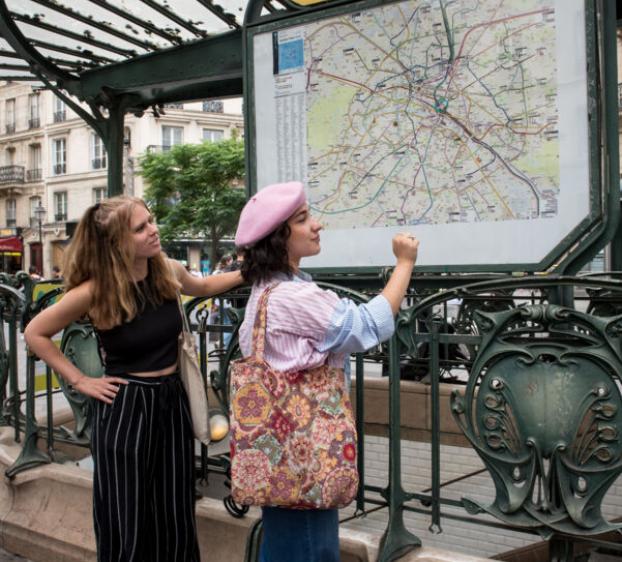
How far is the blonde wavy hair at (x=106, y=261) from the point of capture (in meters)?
2.46

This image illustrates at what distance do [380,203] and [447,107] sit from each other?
652 millimetres

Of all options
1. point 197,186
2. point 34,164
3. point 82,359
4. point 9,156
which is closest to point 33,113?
point 34,164

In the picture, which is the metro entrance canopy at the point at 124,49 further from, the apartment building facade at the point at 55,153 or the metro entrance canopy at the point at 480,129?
the apartment building facade at the point at 55,153

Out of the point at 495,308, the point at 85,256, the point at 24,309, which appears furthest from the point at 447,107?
the point at 24,309

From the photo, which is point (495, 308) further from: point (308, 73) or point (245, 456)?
point (245, 456)

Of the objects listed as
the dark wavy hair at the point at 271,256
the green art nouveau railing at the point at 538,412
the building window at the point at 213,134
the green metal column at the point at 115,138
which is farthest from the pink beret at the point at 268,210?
the building window at the point at 213,134

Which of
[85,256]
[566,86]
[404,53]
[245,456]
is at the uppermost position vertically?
[404,53]

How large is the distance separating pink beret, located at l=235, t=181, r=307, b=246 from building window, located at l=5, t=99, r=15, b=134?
51.5 metres

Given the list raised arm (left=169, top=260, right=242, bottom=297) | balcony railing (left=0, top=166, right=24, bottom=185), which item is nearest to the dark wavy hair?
raised arm (left=169, top=260, right=242, bottom=297)

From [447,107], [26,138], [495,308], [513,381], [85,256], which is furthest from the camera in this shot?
[26,138]

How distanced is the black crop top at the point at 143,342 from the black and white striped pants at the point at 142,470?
59 mm

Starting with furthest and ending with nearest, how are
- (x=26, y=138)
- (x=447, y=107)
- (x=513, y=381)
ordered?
1. (x=26, y=138)
2. (x=447, y=107)
3. (x=513, y=381)

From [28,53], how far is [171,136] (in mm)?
38035

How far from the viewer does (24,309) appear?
157 inches
